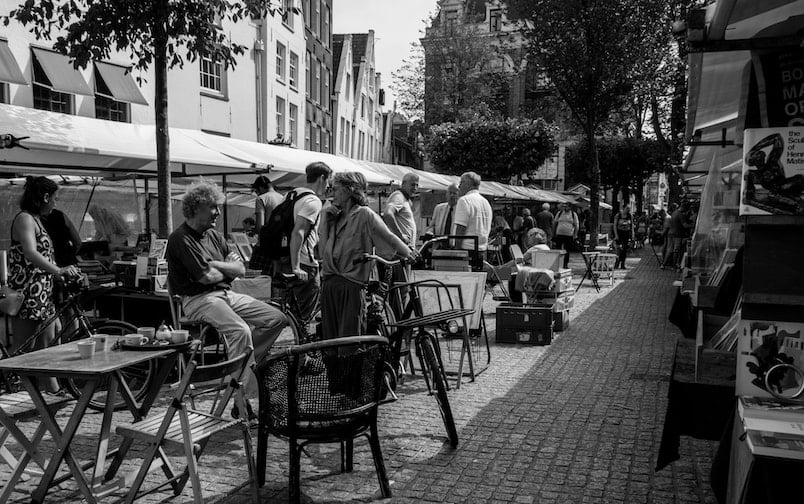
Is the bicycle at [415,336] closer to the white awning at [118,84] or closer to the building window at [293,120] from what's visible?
the white awning at [118,84]

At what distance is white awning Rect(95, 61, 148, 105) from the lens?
52.9 feet

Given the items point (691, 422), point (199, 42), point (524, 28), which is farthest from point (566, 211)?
point (691, 422)

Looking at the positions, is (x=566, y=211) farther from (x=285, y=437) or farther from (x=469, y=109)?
(x=469, y=109)

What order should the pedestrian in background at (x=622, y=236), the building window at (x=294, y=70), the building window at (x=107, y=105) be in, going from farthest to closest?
1. the building window at (x=294, y=70)
2. the pedestrian in background at (x=622, y=236)
3. the building window at (x=107, y=105)

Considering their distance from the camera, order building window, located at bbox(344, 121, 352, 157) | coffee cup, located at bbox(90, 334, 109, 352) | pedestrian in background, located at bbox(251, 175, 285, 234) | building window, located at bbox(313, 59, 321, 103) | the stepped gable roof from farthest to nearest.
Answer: the stepped gable roof → building window, located at bbox(344, 121, 352, 157) → building window, located at bbox(313, 59, 321, 103) → pedestrian in background, located at bbox(251, 175, 285, 234) → coffee cup, located at bbox(90, 334, 109, 352)

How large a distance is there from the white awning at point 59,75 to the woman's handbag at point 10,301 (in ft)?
33.2

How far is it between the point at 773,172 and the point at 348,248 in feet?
10.4

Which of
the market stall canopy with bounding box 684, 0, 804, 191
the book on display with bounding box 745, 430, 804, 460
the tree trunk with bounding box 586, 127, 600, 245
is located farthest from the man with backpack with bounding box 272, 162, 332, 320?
the tree trunk with bounding box 586, 127, 600, 245

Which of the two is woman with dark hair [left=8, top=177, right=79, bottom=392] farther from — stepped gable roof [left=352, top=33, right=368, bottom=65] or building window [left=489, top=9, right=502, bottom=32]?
building window [left=489, top=9, right=502, bottom=32]

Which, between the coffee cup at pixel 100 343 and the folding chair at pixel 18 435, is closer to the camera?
the folding chair at pixel 18 435

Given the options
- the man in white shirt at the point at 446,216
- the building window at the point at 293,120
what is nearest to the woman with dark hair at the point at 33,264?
the man in white shirt at the point at 446,216

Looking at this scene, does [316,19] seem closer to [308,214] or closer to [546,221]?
[546,221]

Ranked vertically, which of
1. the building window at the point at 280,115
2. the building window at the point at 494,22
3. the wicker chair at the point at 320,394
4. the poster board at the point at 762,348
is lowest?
the wicker chair at the point at 320,394

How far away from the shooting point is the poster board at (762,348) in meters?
3.02
